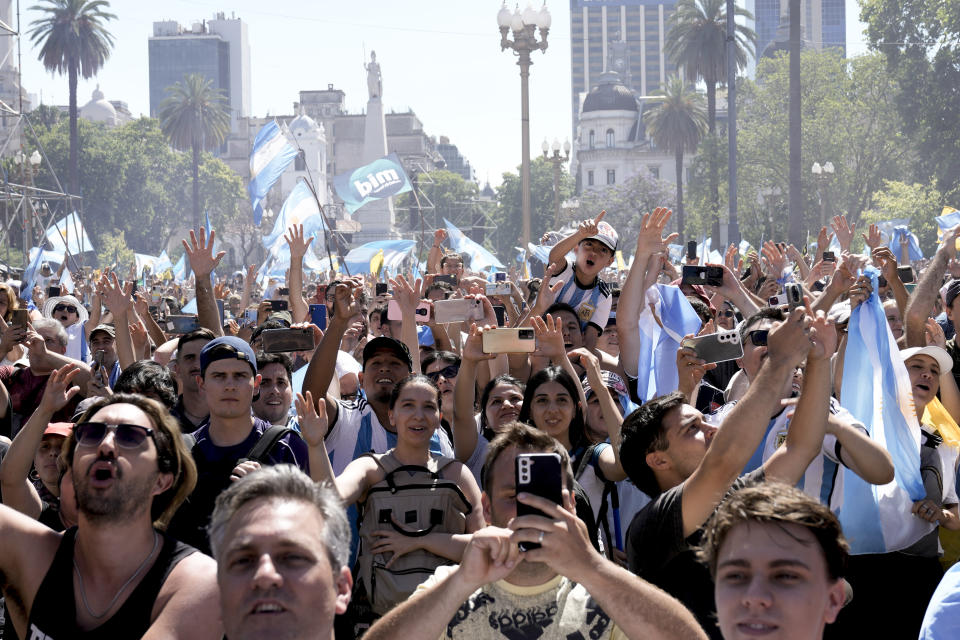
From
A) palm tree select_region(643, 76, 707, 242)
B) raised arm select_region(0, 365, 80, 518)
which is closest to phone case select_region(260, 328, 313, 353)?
raised arm select_region(0, 365, 80, 518)

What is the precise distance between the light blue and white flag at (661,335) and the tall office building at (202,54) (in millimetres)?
186554

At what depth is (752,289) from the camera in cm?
968

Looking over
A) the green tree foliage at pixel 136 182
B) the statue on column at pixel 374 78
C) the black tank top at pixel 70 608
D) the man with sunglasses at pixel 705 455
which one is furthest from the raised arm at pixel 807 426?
the statue on column at pixel 374 78

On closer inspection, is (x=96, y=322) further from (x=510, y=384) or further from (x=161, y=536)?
(x=161, y=536)

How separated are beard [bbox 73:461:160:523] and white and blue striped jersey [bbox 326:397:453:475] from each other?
6.54ft

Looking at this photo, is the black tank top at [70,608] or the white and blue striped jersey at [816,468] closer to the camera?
the black tank top at [70,608]

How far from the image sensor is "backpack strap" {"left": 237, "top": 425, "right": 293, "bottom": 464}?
4.37m

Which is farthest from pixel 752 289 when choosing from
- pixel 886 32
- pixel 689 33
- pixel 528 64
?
pixel 689 33

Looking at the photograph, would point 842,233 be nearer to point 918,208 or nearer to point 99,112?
point 918,208

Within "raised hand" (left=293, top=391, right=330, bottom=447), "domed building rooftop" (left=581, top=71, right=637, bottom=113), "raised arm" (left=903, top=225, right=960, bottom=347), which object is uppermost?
"domed building rooftop" (left=581, top=71, right=637, bottom=113)

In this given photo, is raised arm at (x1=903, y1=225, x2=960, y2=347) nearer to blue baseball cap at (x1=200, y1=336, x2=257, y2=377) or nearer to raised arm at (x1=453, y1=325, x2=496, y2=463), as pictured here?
raised arm at (x1=453, y1=325, x2=496, y2=463)

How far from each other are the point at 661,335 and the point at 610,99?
115290 millimetres

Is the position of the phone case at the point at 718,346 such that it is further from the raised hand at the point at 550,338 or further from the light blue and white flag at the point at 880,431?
the raised hand at the point at 550,338

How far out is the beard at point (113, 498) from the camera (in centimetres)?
307
